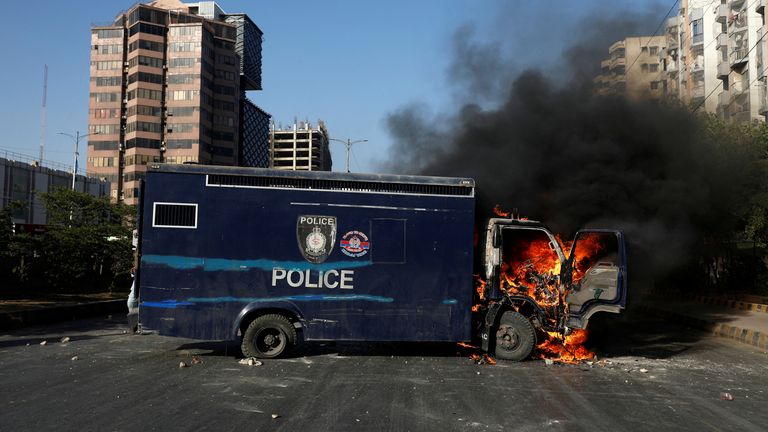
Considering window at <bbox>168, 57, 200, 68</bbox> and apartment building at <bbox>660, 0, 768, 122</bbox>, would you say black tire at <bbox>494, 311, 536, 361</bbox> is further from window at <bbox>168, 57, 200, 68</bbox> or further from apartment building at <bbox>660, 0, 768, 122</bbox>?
window at <bbox>168, 57, 200, 68</bbox>

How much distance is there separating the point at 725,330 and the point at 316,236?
11.3 metres

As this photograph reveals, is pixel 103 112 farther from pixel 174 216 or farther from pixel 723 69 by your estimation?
pixel 174 216

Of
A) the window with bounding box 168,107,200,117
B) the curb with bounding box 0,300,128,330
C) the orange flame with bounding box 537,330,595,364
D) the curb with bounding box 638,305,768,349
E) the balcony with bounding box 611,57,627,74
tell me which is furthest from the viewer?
the window with bounding box 168,107,200,117

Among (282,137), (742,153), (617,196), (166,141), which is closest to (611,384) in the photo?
(617,196)

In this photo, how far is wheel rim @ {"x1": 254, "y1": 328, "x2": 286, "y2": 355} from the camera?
938 centimetres

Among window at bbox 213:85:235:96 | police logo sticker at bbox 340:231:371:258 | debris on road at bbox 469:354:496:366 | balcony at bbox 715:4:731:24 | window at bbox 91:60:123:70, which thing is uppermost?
window at bbox 91:60:123:70

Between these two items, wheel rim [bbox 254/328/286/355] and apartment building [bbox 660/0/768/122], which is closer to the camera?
wheel rim [bbox 254/328/286/355]

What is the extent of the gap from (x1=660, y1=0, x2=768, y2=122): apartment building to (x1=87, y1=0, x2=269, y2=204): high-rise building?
68182 millimetres

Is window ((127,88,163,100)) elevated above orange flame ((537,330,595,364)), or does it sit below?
above

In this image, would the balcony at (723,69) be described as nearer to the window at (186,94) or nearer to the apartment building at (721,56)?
the apartment building at (721,56)

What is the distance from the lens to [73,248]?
21.2 meters

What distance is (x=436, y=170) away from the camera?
14367 millimetres

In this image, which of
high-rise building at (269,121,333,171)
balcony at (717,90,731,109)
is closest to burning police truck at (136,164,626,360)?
balcony at (717,90,731,109)

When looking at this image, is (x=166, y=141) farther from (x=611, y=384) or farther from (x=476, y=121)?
(x=611, y=384)
